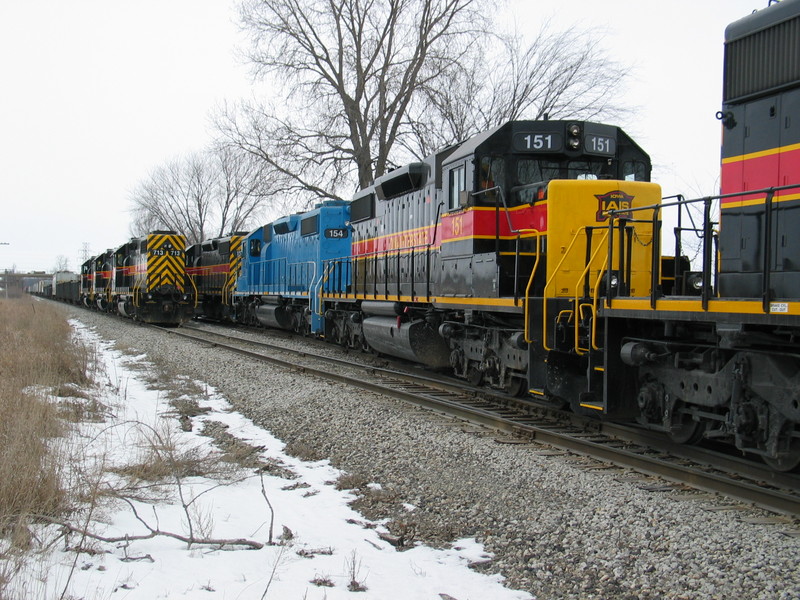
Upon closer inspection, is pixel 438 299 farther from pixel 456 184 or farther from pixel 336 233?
pixel 336 233

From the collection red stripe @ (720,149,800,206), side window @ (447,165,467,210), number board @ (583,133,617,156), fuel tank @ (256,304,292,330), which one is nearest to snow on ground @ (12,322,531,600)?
red stripe @ (720,149,800,206)

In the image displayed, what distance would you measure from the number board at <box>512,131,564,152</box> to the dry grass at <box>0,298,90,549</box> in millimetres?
5966

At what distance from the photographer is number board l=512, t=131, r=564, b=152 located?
851 cm

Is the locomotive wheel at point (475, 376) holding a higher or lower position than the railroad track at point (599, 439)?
higher

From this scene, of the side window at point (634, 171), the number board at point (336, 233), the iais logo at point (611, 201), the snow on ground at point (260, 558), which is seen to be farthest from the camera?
the number board at point (336, 233)

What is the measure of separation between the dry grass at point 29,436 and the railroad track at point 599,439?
4134 mm

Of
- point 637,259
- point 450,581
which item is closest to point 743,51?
point 637,259

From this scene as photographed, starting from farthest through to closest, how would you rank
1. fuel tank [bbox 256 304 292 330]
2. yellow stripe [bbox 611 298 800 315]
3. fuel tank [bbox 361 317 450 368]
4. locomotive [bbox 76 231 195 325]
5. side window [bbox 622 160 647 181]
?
locomotive [bbox 76 231 195 325] → fuel tank [bbox 256 304 292 330] → fuel tank [bbox 361 317 450 368] → side window [bbox 622 160 647 181] → yellow stripe [bbox 611 298 800 315]

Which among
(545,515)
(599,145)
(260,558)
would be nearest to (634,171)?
(599,145)

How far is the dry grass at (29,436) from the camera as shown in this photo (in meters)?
3.97

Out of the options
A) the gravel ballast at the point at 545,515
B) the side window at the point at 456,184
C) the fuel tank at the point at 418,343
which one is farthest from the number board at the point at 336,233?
the gravel ballast at the point at 545,515

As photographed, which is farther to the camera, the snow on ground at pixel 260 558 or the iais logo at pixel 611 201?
the iais logo at pixel 611 201

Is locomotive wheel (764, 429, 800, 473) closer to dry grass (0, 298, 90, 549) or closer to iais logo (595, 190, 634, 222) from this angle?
iais logo (595, 190, 634, 222)

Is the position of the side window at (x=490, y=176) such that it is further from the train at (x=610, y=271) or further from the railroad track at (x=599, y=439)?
the railroad track at (x=599, y=439)
